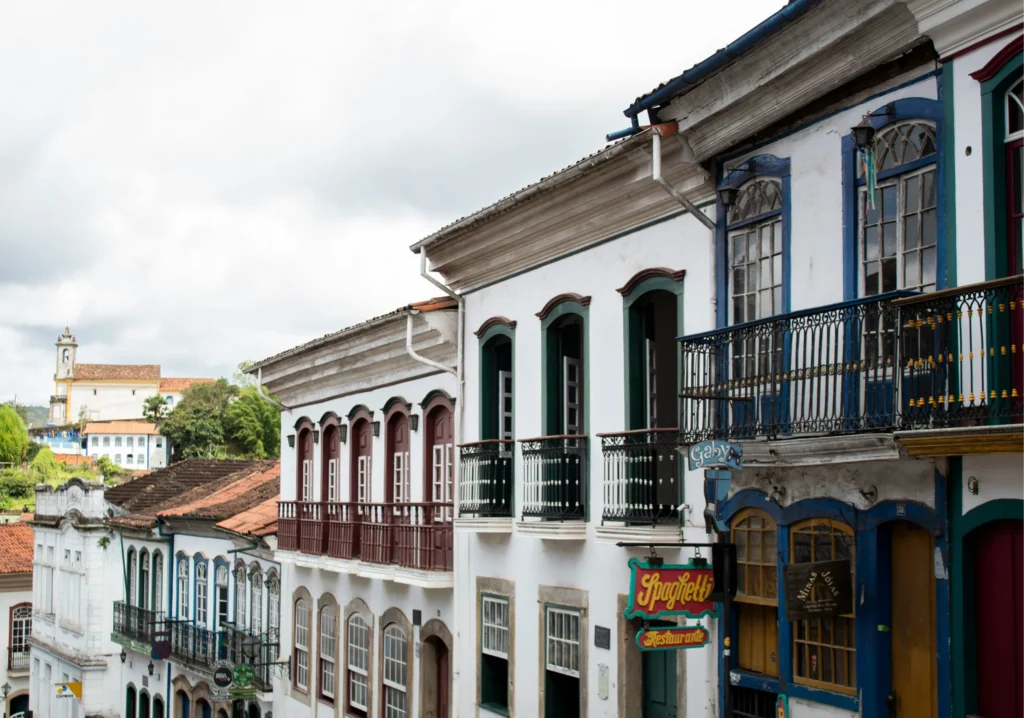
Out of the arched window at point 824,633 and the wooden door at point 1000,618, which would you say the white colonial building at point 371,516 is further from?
the wooden door at point 1000,618

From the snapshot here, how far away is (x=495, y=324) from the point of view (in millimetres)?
15469

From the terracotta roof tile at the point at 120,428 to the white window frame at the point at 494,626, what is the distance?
12714cm

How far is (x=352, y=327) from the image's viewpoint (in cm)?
1880

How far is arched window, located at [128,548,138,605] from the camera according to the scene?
3203 cm

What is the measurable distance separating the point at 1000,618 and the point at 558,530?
5640 millimetres

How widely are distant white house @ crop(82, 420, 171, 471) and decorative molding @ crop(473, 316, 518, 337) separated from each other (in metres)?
127

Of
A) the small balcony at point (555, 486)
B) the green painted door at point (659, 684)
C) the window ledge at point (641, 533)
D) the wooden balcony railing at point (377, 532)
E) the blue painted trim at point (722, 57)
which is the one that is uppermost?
the blue painted trim at point (722, 57)

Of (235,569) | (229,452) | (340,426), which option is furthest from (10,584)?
(229,452)

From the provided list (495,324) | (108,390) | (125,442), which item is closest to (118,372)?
(108,390)

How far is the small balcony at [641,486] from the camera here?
11930 millimetres

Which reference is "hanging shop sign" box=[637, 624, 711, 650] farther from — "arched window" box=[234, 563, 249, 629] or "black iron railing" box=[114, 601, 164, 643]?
"black iron railing" box=[114, 601, 164, 643]

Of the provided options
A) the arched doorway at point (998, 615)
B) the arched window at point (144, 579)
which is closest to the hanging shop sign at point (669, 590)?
the arched doorway at point (998, 615)

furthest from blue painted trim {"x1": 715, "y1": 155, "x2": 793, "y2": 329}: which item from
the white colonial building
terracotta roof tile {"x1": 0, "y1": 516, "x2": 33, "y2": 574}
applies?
terracotta roof tile {"x1": 0, "y1": 516, "x2": 33, "y2": 574}

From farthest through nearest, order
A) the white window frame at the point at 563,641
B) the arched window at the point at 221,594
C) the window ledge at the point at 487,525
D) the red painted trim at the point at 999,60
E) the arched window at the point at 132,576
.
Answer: the arched window at the point at 132,576 < the arched window at the point at 221,594 < the window ledge at the point at 487,525 < the white window frame at the point at 563,641 < the red painted trim at the point at 999,60
